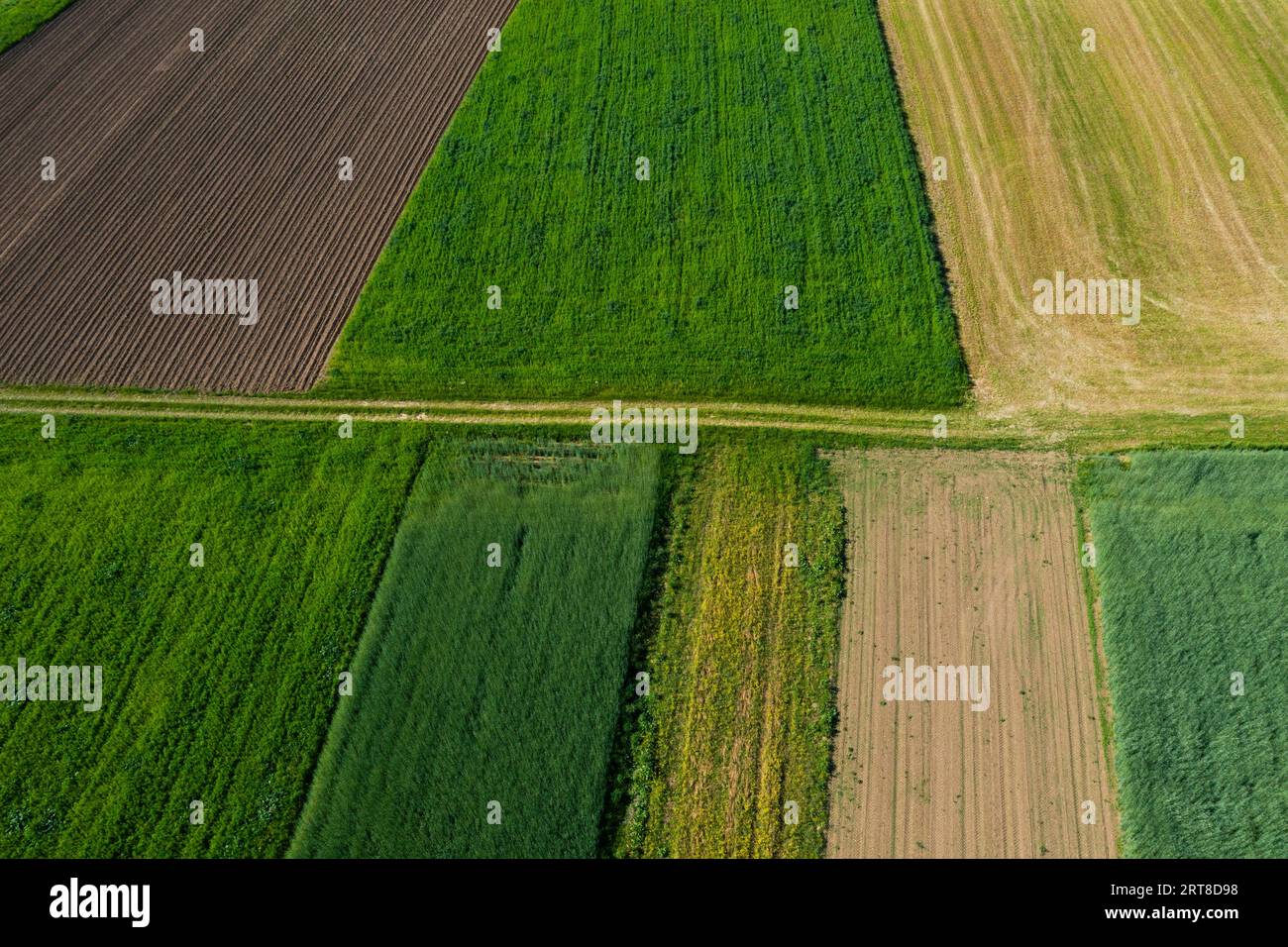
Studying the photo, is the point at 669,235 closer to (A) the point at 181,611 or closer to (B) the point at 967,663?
Answer: (B) the point at 967,663

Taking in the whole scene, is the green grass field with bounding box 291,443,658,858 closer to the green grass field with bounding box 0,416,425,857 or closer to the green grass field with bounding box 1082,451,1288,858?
the green grass field with bounding box 0,416,425,857

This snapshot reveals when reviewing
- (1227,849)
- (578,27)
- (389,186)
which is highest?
(578,27)

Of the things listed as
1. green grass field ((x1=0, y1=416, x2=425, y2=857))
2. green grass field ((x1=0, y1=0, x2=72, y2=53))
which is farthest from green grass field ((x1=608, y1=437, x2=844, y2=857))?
green grass field ((x1=0, y1=0, x2=72, y2=53))

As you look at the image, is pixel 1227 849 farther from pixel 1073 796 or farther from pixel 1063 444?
pixel 1063 444

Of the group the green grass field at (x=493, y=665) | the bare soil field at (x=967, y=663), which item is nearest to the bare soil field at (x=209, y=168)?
the green grass field at (x=493, y=665)

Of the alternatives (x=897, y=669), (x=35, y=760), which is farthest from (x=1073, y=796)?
(x=35, y=760)

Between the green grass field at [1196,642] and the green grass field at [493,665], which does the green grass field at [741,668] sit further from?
the green grass field at [1196,642]
